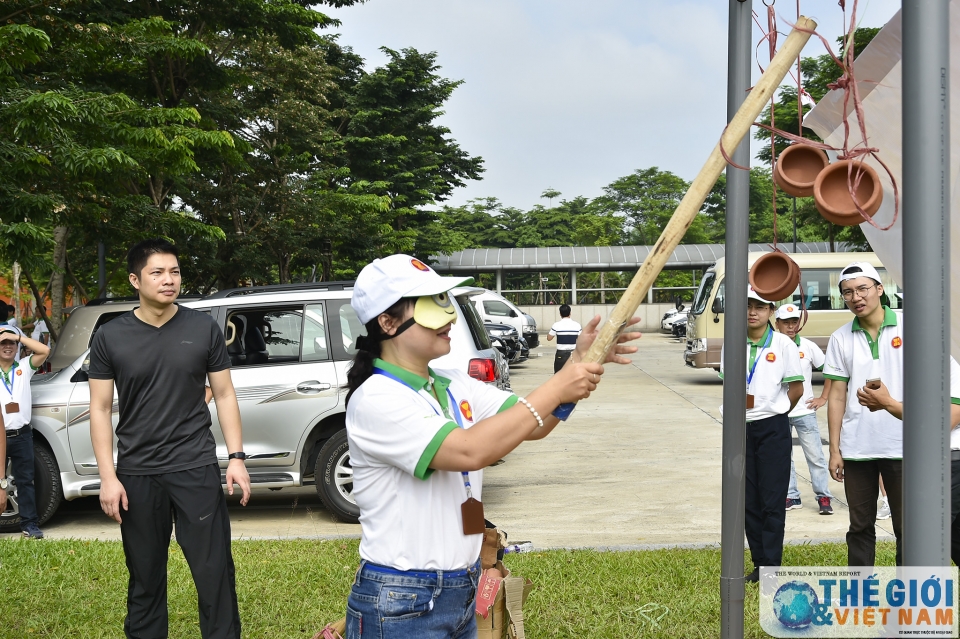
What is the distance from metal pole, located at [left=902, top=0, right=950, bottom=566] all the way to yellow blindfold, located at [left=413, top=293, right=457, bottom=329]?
1120mm

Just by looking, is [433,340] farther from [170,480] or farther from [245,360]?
[245,360]

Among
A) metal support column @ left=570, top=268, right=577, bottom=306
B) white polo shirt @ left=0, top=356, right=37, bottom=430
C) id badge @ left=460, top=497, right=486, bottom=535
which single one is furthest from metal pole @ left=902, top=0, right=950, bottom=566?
metal support column @ left=570, top=268, right=577, bottom=306

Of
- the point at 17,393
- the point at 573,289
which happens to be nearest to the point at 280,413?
the point at 17,393

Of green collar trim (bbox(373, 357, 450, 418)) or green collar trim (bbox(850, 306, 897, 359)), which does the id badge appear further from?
green collar trim (bbox(850, 306, 897, 359))

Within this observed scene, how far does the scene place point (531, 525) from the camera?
759 cm

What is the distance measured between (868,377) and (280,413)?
467 centimetres

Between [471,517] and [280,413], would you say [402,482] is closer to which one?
[471,517]

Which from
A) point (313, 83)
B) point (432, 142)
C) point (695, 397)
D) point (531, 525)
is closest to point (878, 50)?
point (531, 525)

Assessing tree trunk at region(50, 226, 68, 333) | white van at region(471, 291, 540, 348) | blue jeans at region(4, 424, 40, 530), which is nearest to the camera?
blue jeans at region(4, 424, 40, 530)

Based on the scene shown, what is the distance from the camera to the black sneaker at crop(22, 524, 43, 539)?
285 inches

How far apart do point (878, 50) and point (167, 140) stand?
8.94 meters

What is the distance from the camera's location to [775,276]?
9.71ft

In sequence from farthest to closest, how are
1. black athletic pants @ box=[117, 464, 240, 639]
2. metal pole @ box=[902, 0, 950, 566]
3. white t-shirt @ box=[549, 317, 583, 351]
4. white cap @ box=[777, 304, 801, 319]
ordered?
white t-shirt @ box=[549, 317, 583, 351] → white cap @ box=[777, 304, 801, 319] → black athletic pants @ box=[117, 464, 240, 639] → metal pole @ box=[902, 0, 950, 566]

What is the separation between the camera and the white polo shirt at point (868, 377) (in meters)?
4.64
